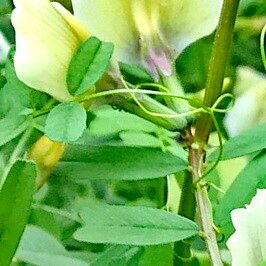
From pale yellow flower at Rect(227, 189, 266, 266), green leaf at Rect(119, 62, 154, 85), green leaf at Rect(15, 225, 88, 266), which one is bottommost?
pale yellow flower at Rect(227, 189, 266, 266)

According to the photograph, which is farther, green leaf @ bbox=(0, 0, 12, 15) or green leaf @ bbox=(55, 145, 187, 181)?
green leaf @ bbox=(0, 0, 12, 15)

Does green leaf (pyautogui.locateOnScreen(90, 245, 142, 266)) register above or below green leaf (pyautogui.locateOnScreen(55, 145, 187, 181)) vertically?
below

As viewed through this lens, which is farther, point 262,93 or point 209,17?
point 262,93

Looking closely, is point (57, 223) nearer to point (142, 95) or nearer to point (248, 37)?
point (142, 95)

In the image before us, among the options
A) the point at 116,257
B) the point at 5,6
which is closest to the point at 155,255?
the point at 116,257

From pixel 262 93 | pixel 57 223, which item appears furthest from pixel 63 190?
pixel 262 93

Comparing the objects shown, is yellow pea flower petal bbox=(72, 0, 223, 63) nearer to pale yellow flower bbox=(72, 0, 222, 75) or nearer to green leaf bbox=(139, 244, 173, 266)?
pale yellow flower bbox=(72, 0, 222, 75)

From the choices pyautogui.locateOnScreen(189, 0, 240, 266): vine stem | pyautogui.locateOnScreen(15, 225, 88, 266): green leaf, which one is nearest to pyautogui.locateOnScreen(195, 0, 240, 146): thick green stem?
pyautogui.locateOnScreen(189, 0, 240, 266): vine stem
